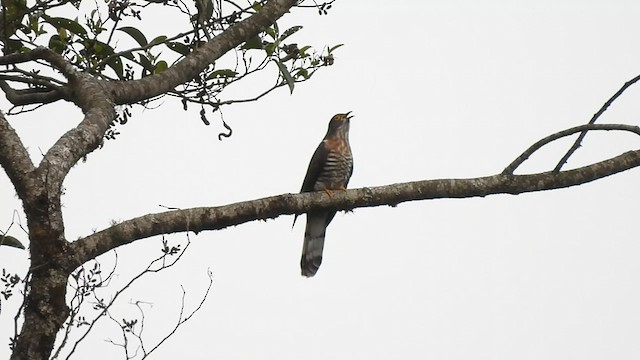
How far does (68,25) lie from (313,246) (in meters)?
2.42

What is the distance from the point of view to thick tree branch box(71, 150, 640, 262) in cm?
264

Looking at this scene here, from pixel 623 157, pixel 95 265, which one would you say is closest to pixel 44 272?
pixel 95 265

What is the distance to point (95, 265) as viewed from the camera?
8.85 feet

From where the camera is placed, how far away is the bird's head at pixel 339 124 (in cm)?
598

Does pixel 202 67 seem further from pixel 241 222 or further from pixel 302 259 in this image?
pixel 302 259

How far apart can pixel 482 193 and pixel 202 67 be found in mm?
1119

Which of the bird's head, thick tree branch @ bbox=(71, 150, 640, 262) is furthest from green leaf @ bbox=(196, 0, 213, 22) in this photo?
the bird's head

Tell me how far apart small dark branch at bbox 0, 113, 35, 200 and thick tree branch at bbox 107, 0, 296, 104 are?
0.53 m

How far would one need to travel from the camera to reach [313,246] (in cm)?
540

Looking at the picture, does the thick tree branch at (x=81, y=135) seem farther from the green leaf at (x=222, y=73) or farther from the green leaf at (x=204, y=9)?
the green leaf at (x=222, y=73)

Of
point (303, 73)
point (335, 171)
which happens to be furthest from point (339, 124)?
point (303, 73)

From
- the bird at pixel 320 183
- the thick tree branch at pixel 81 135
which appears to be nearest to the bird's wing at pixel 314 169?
the bird at pixel 320 183

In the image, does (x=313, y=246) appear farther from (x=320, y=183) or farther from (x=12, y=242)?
(x=12, y=242)

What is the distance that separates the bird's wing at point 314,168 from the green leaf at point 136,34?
6.95 feet
